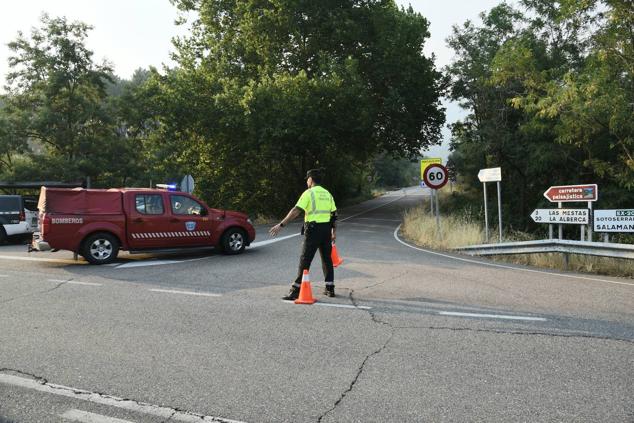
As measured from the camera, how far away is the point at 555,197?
1081 centimetres

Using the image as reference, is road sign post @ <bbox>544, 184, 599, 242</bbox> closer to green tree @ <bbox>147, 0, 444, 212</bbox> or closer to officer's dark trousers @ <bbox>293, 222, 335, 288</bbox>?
officer's dark trousers @ <bbox>293, 222, 335, 288</bbox>

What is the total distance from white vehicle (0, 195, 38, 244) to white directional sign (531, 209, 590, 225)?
15500mm

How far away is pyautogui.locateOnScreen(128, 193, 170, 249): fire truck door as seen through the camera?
1112cm

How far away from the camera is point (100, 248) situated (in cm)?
1077

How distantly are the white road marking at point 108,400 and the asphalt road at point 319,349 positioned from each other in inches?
0.6

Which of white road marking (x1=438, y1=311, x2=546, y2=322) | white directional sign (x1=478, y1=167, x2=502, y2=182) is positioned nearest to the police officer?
white road marking (x1=438, y1=311, x2=546, y2=322)

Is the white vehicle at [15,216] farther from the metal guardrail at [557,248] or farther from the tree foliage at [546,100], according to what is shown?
the tree foliage at [546,100]

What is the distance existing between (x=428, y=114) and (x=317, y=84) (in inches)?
396

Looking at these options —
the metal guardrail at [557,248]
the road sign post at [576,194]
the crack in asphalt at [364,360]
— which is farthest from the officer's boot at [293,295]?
the road sign post at [576,194]

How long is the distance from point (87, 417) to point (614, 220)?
32.2 ft

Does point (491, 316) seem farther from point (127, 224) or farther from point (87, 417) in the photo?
point (127, 224)

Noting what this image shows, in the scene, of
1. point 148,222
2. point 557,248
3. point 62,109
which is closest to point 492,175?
point 557,248

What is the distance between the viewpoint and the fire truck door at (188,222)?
11594 mm

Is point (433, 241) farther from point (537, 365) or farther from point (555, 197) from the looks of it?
point (537, 365)
